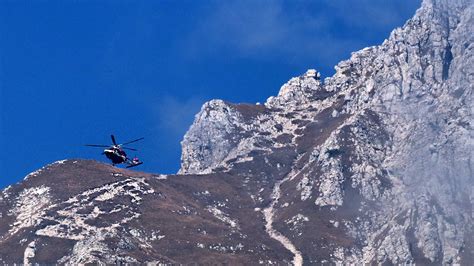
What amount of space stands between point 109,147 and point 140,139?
802 centimetres

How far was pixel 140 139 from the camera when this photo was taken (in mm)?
152000

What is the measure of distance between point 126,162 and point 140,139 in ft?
34.1

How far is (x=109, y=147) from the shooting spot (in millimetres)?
158375

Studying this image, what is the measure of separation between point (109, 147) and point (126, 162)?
427cm

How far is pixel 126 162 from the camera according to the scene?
162 m
